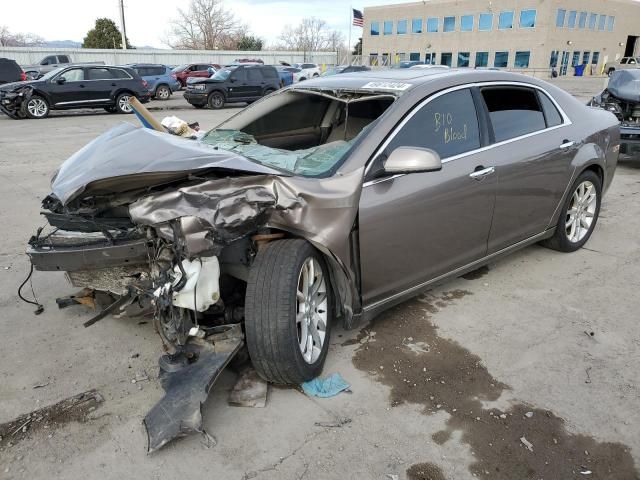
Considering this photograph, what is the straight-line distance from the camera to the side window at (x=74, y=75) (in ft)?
54.2

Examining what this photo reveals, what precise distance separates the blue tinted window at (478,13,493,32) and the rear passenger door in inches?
2217

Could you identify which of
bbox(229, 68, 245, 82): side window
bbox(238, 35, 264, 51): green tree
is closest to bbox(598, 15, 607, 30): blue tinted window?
bbox(238, 35, 264, 51): green tree

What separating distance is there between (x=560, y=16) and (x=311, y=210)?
57290 mm

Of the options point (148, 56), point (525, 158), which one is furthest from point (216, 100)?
point (148, 56)

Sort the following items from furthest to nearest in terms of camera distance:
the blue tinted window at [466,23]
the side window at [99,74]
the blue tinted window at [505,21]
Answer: the blue tinted window at [466,23], the blue tinted window at [505,21], the side window at [99,74]

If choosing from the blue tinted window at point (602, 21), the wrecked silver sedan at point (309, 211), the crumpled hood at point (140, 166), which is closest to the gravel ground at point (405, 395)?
the wrecked silver sedan at point (309, 211)

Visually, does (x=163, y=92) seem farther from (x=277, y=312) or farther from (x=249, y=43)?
(x=249, y=43)

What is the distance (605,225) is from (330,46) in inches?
3506

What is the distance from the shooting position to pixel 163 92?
78.8 ft

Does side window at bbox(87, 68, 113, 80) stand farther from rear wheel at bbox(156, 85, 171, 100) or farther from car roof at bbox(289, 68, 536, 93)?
car roof at bbox(289, 68, 536, 93)

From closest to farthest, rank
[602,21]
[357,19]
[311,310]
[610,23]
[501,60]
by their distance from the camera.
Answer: [311,310] → [357,19] → [501,60] → [602,21] → [610,23]

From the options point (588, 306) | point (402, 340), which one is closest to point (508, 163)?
point (588, 306)

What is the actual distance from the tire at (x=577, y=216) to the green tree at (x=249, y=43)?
214 ft

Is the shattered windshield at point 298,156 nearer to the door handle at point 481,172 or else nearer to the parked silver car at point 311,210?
the parked silver car at point 311,210
